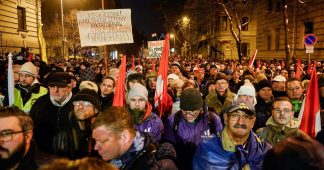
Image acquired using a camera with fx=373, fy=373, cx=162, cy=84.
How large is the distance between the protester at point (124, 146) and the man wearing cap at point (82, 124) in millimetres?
802

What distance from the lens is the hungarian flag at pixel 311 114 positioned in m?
4.46

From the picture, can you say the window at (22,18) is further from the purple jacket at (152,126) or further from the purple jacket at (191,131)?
the purple jacket at (191,131)

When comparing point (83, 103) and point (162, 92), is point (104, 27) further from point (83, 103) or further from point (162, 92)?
point (83, 103)

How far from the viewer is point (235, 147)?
334 centimetres

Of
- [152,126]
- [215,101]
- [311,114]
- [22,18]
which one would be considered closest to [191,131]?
[152,126]

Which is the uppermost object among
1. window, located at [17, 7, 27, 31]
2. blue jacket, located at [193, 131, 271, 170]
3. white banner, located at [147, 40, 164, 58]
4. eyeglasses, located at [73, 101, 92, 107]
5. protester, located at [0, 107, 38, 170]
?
window, located at [17, 7, 27, 31]

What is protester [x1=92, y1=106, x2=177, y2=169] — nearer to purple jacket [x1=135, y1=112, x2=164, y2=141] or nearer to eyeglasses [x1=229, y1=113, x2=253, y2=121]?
eyeglasses [x1=229, y1=113, x2=253, y2=121]

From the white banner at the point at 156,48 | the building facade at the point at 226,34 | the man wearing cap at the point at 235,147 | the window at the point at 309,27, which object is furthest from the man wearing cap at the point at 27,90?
the building facade at the point at 226,34

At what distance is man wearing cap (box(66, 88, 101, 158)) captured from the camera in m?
3.61

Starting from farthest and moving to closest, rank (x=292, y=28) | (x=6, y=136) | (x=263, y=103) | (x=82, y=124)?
(x=292, y=28) → (x=263, y=103) → (x=82, y=124) → (x=6, y=136)

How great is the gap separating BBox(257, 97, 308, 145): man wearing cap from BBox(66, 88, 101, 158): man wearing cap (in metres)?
1.92

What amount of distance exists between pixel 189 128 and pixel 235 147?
1.11m

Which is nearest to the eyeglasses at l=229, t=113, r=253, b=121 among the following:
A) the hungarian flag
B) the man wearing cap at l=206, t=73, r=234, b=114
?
the hungarian flag

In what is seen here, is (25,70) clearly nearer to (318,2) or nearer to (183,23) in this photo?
(318,2)
